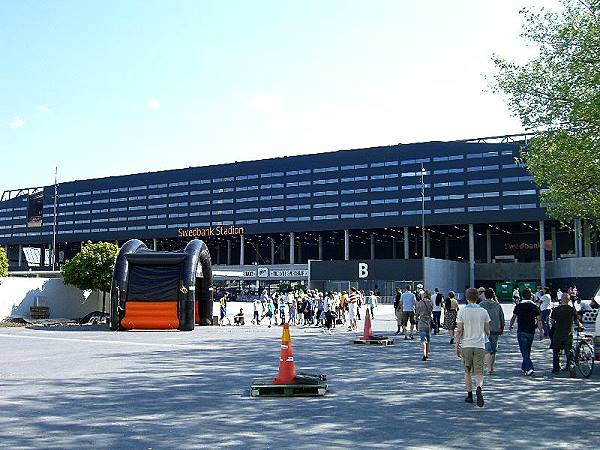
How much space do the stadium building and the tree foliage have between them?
28026mm

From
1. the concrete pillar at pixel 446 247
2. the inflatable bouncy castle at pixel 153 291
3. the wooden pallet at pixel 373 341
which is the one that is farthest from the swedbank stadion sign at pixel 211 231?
the wooden pallet at pixel 373 341

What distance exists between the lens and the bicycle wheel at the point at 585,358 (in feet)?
42.5

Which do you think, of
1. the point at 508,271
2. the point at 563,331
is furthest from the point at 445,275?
the point at 563,331

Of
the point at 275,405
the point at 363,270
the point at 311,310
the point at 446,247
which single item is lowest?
the point at 275,405

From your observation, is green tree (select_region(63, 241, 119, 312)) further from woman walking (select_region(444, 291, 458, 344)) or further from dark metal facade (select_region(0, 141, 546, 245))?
dark metal facade (select_region(0, 141, 546, 245))

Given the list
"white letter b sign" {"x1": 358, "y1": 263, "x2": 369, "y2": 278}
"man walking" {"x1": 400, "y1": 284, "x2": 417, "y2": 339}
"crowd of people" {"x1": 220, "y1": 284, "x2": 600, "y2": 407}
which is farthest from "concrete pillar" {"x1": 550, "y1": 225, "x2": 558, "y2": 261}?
"man walking" {"x1": 400, "y1": 284, "x2": 417, "y2": 339}

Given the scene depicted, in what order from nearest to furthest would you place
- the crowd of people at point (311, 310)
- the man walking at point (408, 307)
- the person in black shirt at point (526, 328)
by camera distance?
1. the person in black shirt at point (526, 328)
2. the man walking at point (408, 307)
3. the crowd of people at point (311, 310)

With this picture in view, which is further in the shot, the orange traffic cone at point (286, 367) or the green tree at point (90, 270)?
the green tree at point (90, 270)

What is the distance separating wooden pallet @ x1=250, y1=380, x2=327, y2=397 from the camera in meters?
10.4

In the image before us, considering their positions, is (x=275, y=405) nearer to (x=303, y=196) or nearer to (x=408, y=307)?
(x=408, y=307)

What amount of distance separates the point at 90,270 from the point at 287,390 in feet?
88.1

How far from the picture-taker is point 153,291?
91.3 feet

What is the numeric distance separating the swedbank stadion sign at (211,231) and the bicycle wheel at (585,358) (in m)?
81.8

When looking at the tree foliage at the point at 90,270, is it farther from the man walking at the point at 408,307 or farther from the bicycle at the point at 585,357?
the bicycle at the point at 585,357
